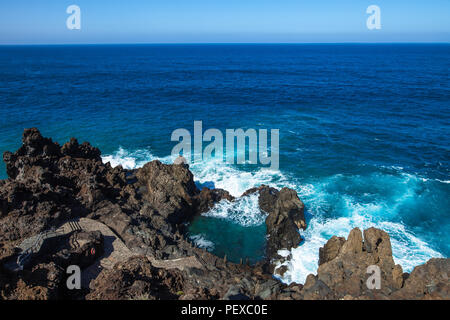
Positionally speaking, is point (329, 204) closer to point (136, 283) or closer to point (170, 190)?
point (170, 190)

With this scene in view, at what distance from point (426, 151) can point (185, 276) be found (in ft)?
142

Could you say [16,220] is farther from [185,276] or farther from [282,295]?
[282,295]

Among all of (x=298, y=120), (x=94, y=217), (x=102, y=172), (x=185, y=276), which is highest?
(x=298, y=120)

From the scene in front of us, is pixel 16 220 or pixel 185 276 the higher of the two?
pixel 16 220

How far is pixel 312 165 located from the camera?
4309cm

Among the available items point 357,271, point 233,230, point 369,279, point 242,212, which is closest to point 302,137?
point 242,212

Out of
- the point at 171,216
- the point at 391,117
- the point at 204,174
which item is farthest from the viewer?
the point at 391,117

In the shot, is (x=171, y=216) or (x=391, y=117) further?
(x=391, y=117)

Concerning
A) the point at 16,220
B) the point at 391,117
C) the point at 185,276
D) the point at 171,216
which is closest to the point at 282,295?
the point at 185,276

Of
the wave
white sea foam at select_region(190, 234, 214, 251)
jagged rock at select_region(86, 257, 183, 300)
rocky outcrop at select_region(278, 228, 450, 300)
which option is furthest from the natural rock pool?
jagged rock at select_region(86, 257, 183, 300)

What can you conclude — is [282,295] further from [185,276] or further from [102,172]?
[102,172]

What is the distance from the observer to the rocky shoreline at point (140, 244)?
1777cm

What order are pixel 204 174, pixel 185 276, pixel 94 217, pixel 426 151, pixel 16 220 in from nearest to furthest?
pixel 185 276 → pixel 16 220 → pixel 94 217 → pixel 204 174 → pixel 426 151

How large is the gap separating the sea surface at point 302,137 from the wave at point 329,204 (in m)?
0.13
